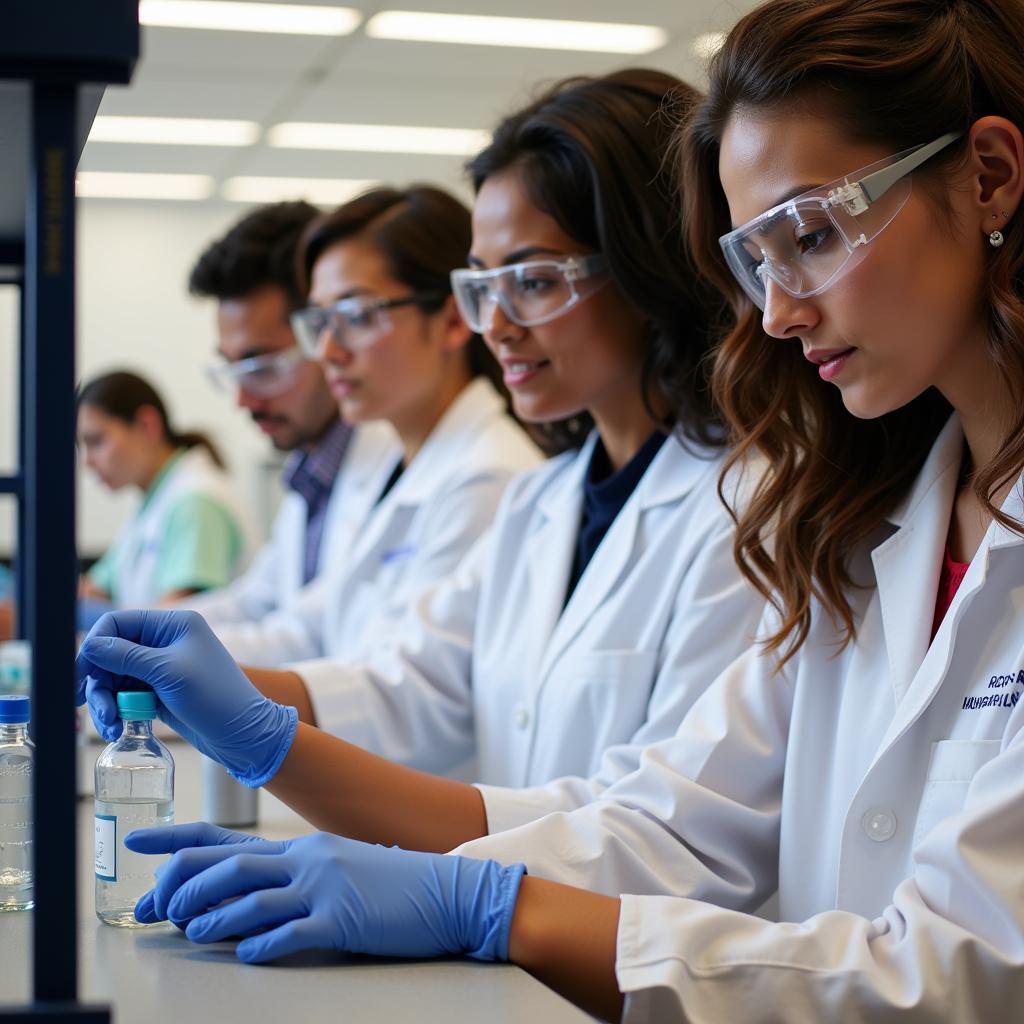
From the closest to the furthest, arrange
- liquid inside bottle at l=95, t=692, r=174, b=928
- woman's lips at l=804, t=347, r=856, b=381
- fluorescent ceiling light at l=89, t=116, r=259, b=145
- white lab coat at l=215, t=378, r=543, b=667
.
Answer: liquid inside bottle at l=95, t=692, r=174, b=928
woman's lips at l=804, t=347, r=856, b=381
white lab coat at l=215, t=378, r=543, b=667
fluorescent ceiling light at l=89, t=116, r=259, b=145

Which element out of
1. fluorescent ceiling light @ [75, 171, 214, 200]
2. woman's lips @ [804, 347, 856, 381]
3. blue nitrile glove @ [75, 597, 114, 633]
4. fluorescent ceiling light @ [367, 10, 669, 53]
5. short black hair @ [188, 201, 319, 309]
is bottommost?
blue nitrile glove @ [75, 597, 114, 633]

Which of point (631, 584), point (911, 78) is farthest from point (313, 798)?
point (911, 78)

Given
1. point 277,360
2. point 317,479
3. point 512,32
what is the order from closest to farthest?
1. point 277,360
2. point 317,479
3. point 512,32

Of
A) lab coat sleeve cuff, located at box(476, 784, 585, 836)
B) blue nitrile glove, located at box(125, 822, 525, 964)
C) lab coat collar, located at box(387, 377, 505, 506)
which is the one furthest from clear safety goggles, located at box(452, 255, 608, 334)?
blue nitrile glove, located at box(125, 822, 525, 964)

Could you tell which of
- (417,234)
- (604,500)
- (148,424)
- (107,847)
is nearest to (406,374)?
(417,234)

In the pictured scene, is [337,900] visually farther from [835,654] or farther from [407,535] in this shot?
[407,535]

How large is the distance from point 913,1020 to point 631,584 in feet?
2.71

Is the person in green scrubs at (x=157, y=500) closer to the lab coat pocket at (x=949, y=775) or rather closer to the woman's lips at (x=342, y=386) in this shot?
the woman's lips at (x=342, y=386)

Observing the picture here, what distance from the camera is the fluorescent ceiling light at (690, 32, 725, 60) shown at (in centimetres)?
141

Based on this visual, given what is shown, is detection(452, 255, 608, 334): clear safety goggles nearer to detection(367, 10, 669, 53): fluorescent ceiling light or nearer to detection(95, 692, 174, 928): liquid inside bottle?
detection(95, 692, 174, 928): liquid inside bottle

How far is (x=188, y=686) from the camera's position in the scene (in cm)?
134

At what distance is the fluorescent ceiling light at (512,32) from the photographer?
4.79m

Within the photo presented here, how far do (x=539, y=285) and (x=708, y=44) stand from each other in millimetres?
484

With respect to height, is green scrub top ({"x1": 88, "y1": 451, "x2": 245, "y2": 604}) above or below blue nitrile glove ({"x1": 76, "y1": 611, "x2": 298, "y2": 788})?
above
